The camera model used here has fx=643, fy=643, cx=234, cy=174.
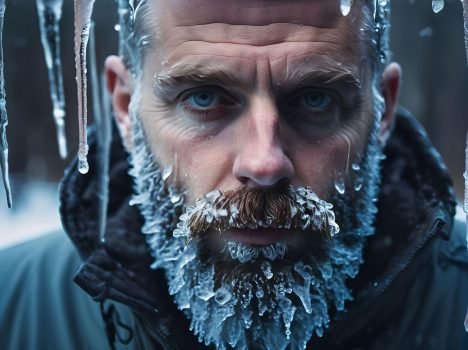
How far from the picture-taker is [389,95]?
214 cm

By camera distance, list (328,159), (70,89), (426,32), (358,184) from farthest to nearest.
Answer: (426,32), (70,89), (358,184), (328,159)

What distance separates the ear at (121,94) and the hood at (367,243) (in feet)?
0.34

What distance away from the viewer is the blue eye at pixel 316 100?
1.76 m

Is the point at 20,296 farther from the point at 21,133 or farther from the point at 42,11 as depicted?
the point at 21,133

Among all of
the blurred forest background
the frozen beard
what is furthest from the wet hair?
the blurred forest background

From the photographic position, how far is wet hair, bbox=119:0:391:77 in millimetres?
1827

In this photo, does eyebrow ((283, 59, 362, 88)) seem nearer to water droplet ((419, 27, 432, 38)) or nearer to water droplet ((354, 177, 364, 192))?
water droplet ((354, 177, 364, 192))

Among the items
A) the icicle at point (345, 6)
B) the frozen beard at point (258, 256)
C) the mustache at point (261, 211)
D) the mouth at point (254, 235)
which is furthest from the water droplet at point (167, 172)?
the icicle at point (345, 6)

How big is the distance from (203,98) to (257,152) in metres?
0.27

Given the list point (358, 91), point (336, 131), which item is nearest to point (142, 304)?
point (336, 131)

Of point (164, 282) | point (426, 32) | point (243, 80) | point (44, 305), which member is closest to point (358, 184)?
point (243, 80)

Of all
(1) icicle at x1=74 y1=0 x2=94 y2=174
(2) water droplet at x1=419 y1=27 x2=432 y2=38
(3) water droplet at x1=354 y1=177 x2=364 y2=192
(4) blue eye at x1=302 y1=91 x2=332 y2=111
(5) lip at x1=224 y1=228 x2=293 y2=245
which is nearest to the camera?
(1) icicle at x1=74 y1=0 x2=94 y2=174

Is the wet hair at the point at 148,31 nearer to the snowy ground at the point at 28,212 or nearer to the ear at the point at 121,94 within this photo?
the ear at the point at 121,94

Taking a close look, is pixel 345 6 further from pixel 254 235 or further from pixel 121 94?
pixel 121 94
